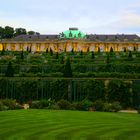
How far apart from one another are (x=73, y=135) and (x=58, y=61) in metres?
35.6

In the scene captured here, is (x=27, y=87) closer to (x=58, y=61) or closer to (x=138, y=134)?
(x=138, y=134)

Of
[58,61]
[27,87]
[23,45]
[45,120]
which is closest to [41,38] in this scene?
[23,45]

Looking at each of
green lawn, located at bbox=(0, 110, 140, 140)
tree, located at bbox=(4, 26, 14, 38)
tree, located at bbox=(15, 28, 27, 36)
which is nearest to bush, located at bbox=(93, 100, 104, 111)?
green lawn, located at bbox=(0, 110, 140, 140)

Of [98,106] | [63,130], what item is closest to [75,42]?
[98,106]

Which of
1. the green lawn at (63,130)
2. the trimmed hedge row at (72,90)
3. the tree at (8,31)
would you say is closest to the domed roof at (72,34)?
the tree at (8,31)

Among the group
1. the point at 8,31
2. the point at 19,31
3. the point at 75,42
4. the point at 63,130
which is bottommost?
the point at 63,130

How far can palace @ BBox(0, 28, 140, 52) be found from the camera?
11606 centimetres

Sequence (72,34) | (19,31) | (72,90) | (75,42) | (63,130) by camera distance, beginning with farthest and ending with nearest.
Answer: (19,31) < (72,34) < (75,42) < (72,90) < (63,130)

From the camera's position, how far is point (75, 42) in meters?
116

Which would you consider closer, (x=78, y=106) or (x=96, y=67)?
(x=78, y=106)

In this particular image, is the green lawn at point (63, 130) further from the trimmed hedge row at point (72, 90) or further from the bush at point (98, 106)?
the trimmed hedge row at point (72, 90)

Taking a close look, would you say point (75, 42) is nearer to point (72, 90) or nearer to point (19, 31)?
point (19, 31)

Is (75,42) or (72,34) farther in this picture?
(72,34)

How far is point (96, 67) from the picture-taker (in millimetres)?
39125
